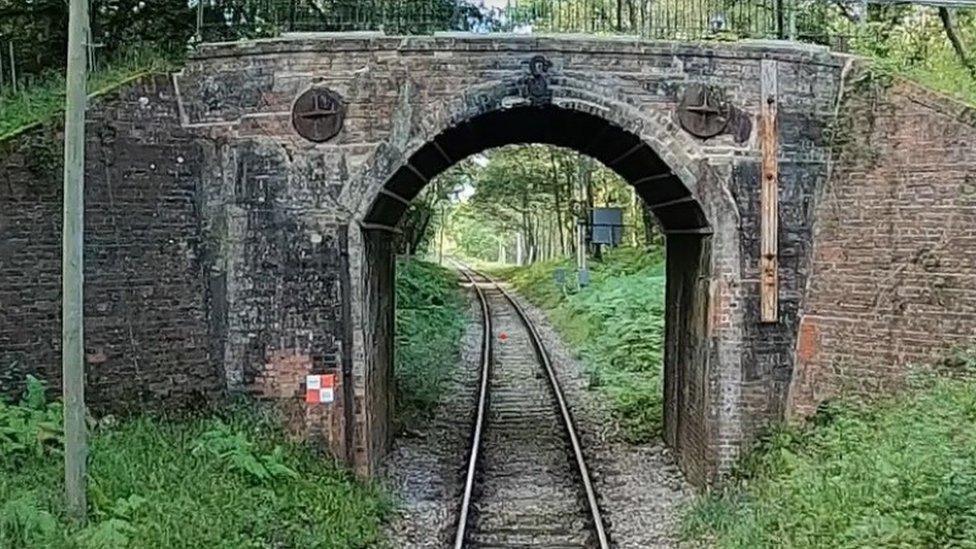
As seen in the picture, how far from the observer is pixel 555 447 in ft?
47.8

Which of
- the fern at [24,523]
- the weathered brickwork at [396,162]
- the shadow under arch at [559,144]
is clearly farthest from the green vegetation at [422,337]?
the fern at [24,523]

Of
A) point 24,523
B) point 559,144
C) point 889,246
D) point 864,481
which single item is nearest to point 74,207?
point 24,523

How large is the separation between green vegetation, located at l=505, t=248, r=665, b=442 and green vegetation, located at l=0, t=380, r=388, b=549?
5723 mm

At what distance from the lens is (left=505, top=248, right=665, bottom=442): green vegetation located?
1694 cm

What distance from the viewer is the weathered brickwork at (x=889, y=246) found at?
10500 mm

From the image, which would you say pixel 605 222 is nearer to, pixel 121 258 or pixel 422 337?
pixel 422 337

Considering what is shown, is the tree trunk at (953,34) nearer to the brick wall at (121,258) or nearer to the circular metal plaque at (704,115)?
the circular metal plaque at (704,115)

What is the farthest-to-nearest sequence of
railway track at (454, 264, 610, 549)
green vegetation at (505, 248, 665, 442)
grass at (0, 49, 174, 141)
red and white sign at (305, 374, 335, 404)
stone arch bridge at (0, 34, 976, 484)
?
1. green vegetation at (505, 248, 665, 442)
2. red and white sign at (305, 374, 335, 404)
3. stone arch bridge at (0, 34, 976, 484)
4. grass at (0, 49, 174, 141)
5. railway track at (454, 264, 610, 549)

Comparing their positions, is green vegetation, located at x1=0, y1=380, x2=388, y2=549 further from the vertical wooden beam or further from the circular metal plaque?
the circular metal plaque

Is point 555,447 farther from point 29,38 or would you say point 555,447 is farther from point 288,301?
point 29,38

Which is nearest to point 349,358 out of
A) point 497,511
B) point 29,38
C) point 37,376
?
point 497,511

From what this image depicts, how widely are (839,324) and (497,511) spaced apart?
4.11 metres

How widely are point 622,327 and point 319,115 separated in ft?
39.5

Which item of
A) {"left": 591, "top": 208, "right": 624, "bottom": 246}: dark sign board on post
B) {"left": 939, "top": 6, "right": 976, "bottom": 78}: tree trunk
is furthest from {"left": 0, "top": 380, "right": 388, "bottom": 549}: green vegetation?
{"left": 591, "top": 208, "right": 624, "bottom": 246}: dark sign board on post
